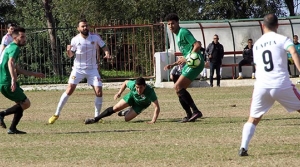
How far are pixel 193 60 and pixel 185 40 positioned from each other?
1.32 feet

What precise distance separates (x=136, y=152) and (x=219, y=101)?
34.6ft

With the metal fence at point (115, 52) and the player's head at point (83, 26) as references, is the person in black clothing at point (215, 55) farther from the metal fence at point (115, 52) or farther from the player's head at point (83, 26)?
the player's head at point (83, 26)

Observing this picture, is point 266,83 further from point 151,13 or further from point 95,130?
point 151,13

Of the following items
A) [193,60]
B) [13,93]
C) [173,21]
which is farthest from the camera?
[193,60]

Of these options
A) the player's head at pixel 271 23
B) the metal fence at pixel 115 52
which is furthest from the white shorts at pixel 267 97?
the metal fence at pixel 115 52

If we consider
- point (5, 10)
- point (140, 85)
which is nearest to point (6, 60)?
point (140, 85)

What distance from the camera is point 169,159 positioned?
9.92m

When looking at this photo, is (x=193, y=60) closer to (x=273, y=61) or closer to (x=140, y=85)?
(x=140, y=85)

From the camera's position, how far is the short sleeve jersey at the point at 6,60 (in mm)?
12992

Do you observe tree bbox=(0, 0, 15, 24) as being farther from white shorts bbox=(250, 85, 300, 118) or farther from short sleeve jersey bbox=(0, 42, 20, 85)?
white shorts bbox=(250, 85, 300, 118)

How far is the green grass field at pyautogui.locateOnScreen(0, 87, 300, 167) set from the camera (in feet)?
32.5

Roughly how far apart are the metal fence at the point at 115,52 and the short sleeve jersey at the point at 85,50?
1507 cm

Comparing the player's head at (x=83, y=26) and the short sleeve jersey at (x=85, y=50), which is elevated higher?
the player's head at (x=83, y=26)

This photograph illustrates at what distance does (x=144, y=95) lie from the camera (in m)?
15.2
